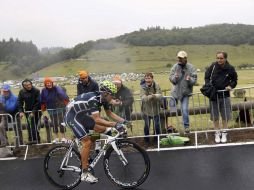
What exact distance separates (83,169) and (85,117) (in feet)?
2.92

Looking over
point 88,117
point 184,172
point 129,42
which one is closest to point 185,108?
point 184,172

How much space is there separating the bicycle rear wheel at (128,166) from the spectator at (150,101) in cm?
325

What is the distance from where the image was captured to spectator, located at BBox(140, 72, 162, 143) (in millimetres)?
9945

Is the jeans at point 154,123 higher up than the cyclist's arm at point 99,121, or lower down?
lower down

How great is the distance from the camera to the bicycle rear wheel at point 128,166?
263 inches

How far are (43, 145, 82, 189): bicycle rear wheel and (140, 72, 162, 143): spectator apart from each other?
318 cm

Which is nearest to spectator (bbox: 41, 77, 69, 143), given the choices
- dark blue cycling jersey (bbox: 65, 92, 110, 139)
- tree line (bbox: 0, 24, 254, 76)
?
dark blue cycling jersey (bbox: 65, 92, 110, 139)

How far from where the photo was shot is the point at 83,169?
7.02 metres

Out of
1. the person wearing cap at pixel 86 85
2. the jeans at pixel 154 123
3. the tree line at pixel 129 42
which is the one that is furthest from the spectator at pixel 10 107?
the tree line at pixel 129 42

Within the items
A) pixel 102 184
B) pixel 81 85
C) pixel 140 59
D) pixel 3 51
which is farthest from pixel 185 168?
pixel 3 51

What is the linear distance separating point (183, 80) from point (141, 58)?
96.0 m

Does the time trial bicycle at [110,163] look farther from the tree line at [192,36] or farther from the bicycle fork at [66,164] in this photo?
the tree line at [192,36]

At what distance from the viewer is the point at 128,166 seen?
6805 mm

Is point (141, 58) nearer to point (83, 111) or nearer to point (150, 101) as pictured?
point (150, 101)
